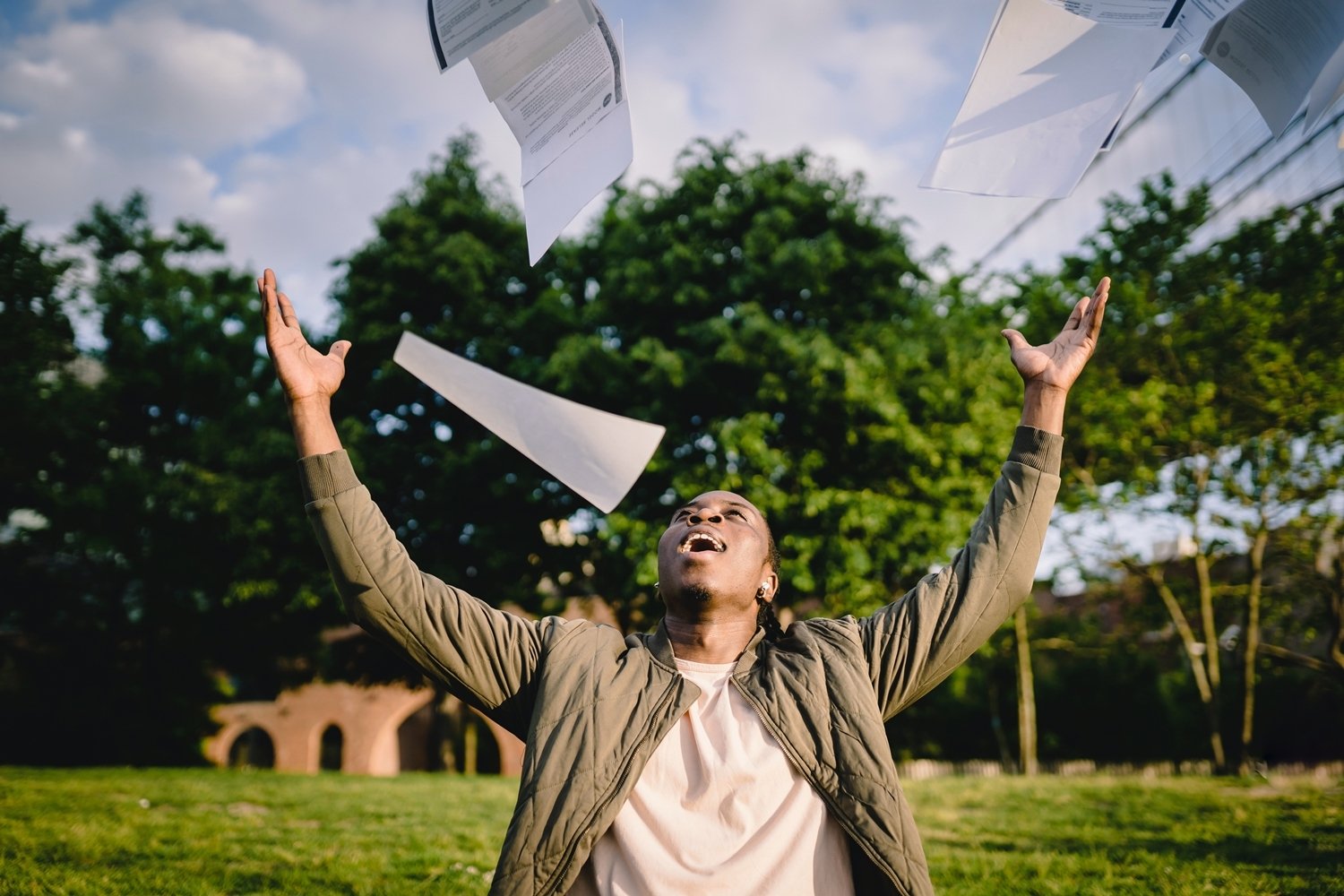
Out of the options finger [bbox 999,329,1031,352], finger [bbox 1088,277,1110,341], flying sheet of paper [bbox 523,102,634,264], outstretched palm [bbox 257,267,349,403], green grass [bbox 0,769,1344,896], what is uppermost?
flying sheet of paper [bbox 523,102,634,264]

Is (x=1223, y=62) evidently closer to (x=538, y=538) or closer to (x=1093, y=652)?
(x=538, y=538)

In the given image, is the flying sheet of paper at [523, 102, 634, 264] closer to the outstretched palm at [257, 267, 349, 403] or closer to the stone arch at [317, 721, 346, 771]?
the outstretched palm at [257, 267, 349, 403]

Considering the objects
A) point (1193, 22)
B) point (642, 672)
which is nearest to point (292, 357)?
point (642, 672)

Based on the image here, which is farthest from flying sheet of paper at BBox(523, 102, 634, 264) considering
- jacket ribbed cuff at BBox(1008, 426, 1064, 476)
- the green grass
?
the green grass

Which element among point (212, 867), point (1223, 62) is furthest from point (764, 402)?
point (1223, 62)

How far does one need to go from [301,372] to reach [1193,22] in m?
2.72

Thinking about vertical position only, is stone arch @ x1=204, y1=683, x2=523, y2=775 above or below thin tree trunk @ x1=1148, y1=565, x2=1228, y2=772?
below

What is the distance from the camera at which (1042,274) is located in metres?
18.0

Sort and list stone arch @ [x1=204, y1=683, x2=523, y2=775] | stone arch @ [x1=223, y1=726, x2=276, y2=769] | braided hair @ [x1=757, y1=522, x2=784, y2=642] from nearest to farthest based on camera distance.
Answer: braided hair @ [x1=757, y1=522, x2=784, y2=642]
stone arch @ [x1=204, y1=683, x2=523, y2=775]
stone arch @ [x1=223, y1=726, x2=276, y2=769]

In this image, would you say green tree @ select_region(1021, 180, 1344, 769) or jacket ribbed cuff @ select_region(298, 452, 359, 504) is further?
green tree @ select_region(1021, 180, 1344, 769)

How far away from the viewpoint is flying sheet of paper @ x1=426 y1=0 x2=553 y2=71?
2.58 m

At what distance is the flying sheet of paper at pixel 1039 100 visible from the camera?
2.64m

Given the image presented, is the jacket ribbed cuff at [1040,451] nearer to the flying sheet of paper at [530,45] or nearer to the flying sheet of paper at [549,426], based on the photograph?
the flying sheet of paper at [549,426]

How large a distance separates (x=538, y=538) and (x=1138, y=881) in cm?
1165
